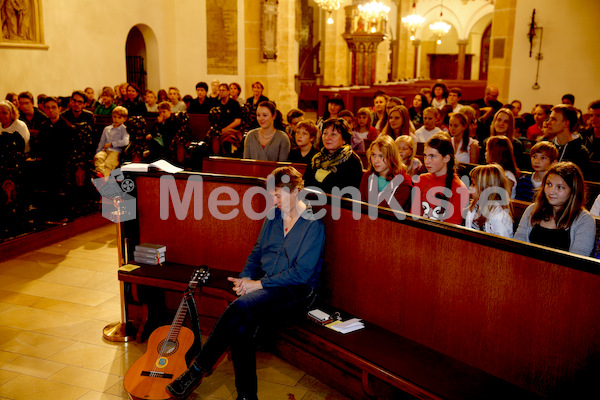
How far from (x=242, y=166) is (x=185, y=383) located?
2.47m

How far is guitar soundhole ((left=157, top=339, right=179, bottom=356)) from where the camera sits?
3.16 m

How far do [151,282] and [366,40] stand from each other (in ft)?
50.9

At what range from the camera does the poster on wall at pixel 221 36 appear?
12773 mm

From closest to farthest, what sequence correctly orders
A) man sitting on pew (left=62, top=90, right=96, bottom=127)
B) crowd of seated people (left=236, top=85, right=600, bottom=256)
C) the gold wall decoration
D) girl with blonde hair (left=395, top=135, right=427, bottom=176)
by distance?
crowd of seated people (left=236, top=85, right=600, bottom=256) → girl with blonde hair (left=395, top=135, right=427, bottom=176) → man sitting on pew (left=62, top=90, right=96, bottom=127) → the gold wall decoration

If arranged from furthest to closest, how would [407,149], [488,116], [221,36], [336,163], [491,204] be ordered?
[221,36] → [488,116] → [407,149] → [336,163] → [491,204]

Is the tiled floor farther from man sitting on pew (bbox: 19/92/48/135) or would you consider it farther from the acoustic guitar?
man sitting on pew (bbox: 19/92/48/135)

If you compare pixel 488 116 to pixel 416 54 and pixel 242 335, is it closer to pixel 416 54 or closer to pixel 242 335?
pixel 242 335

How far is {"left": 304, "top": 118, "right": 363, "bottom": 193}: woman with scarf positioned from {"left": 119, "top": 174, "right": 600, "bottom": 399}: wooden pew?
2.79 ft

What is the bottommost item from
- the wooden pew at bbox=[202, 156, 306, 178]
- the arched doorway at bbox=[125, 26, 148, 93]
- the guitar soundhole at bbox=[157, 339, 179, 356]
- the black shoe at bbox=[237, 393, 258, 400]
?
the black shoe at bbox=[237, 393, 258, 400]

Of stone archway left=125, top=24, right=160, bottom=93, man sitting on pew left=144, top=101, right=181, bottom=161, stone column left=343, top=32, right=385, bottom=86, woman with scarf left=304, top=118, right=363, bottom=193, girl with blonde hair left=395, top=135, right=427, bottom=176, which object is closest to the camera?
woman with scarf left=304, top=118, right=363, bottom=193

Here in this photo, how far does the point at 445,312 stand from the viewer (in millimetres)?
2678

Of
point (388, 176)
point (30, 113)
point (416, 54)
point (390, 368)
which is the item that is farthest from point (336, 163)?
point (416, 54)

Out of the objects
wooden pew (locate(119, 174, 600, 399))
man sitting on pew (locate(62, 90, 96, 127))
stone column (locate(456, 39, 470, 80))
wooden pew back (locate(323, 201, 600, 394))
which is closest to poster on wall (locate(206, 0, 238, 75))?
man sitting on pew (locate(62, 90, 96, 127))

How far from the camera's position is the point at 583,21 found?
9773 millimetres
